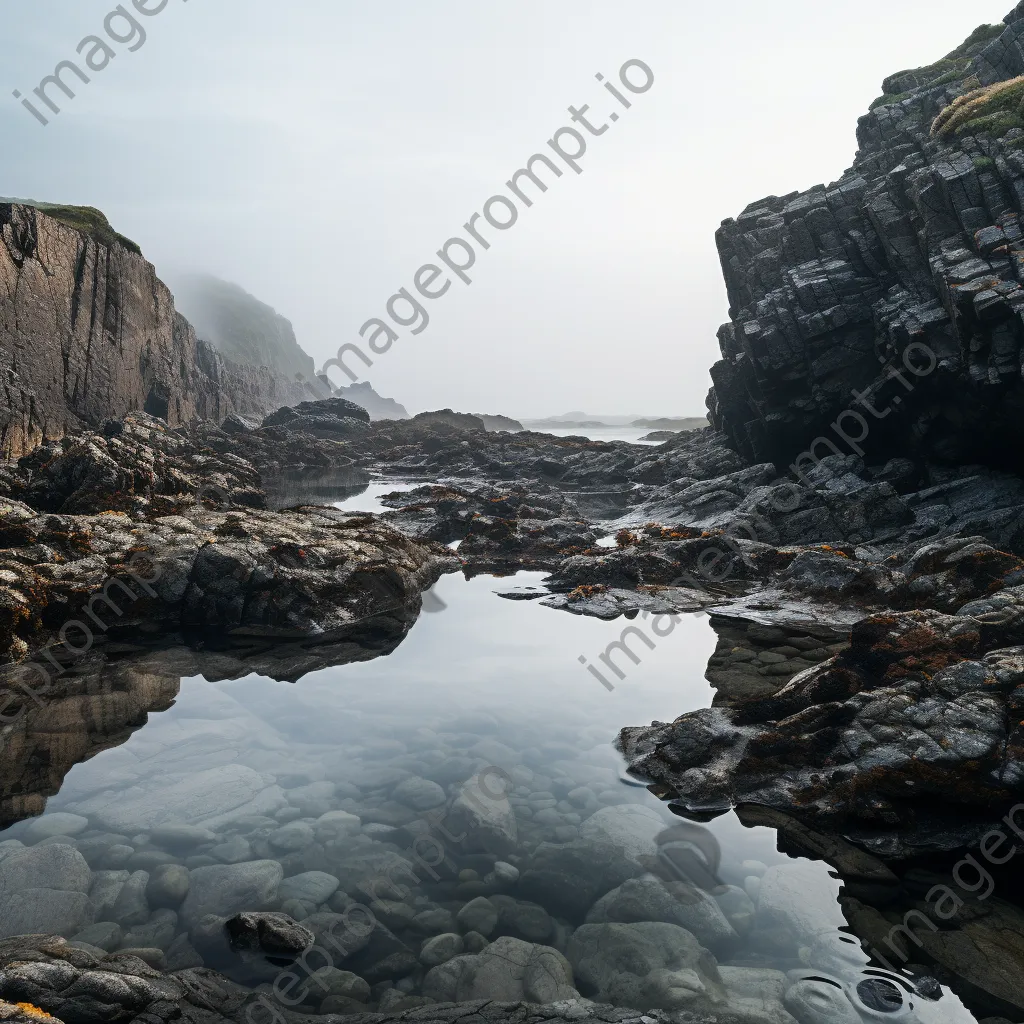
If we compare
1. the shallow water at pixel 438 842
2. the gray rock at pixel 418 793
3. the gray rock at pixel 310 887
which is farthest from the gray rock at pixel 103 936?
the gray rock at pixel 418 793

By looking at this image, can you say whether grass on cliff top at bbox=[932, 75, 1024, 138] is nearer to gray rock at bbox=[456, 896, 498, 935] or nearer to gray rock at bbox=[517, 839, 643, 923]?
gray rock at bbox=[517, 839, 643, 923]

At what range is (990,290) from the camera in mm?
23969

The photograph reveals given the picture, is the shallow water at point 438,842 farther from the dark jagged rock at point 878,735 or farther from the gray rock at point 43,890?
the dark jagged rock at point 878,735

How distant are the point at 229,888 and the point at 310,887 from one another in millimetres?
1000

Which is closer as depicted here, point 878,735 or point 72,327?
point 878,735

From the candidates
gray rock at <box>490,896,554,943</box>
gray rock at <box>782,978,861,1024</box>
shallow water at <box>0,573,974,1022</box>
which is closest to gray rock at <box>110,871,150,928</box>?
shallow water at <box>0,573,974,1022</box>

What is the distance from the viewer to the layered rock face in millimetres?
26047

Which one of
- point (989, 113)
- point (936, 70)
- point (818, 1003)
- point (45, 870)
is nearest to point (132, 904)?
point (45, 870)

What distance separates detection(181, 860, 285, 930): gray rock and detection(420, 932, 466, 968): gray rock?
2.18 meters

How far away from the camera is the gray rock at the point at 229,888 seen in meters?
7.85

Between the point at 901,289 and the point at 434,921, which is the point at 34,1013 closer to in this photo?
the point at 434,921

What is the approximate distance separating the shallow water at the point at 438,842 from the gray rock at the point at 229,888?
0.03 m

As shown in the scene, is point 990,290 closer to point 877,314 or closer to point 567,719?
point 877,314

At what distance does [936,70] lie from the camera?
48.6 meters
